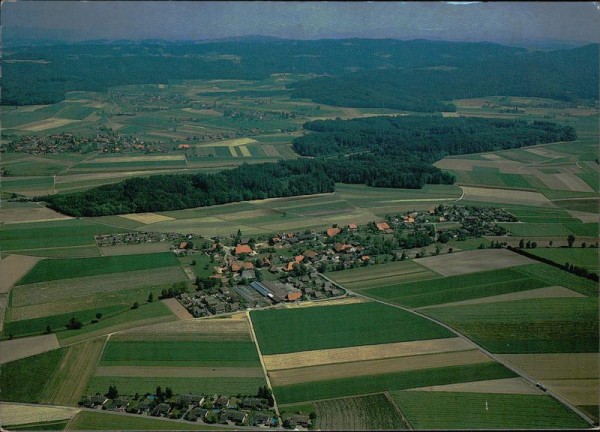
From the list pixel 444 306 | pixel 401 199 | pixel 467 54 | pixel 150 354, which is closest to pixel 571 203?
pixel 401 199

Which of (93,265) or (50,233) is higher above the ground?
(50,233)

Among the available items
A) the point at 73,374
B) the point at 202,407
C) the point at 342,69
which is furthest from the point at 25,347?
the point at 342,69

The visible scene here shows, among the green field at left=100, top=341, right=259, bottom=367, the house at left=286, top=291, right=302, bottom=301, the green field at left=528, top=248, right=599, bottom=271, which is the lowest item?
the green field at left=100, top=341, right=259, bottom=367

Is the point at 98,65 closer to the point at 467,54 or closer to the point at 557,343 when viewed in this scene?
the point at 467,54

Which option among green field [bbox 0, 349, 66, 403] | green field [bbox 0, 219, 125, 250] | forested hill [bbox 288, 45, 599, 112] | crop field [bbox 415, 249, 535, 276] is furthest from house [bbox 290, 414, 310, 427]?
forested hill [bbox 288, 45, 599, 112]

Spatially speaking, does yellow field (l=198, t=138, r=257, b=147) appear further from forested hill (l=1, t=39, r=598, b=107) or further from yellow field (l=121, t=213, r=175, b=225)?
yellow field (l=121, t=213, r=175, b=225)

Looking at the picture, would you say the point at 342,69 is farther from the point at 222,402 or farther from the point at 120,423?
the point at 120,423
